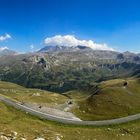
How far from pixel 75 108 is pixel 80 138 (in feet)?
165

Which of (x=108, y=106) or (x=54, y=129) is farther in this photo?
(x=108, y=106)

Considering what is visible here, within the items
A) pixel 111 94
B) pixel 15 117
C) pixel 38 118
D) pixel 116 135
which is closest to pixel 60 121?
pixel 38 118

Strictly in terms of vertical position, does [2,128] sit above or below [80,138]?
above

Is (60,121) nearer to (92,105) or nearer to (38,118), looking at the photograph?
(38,118)

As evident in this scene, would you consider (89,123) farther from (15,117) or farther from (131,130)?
(15,117)

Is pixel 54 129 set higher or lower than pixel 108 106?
lower

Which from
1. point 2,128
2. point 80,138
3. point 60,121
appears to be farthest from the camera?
point 60,121

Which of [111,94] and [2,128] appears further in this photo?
[111,94]

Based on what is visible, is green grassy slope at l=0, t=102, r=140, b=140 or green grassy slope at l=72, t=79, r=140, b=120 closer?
green grassy slope at l=0, t=102, r=140, b=140

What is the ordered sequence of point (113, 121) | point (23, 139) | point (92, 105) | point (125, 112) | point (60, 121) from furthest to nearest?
point (92, 105)
point (125, 112)
point (113, 121)
point (60, 121)
point (23, 139)

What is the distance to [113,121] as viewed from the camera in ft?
310

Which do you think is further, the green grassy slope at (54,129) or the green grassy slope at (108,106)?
the green grassy slope at (108,106)

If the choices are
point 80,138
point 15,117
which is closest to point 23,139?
point 80,138

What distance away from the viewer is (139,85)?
7313 inches
